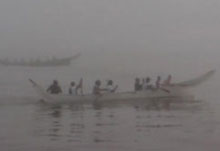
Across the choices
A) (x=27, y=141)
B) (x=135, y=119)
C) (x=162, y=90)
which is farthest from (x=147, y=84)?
(x=27, y=141)

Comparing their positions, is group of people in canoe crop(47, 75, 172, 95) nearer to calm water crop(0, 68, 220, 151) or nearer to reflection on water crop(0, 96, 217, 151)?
reflection on water crop(0, 96, 217, 151)

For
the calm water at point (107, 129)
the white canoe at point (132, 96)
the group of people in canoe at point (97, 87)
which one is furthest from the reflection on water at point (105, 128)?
the group of people in canoe at point (97, 87)

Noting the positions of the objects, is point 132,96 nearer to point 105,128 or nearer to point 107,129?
point 105,128

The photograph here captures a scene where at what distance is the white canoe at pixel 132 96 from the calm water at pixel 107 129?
0.76m

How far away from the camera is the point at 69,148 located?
1645 cm

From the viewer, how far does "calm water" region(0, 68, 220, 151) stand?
17047mm

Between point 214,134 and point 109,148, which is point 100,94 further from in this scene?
point 109,148

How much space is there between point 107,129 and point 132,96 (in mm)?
12262

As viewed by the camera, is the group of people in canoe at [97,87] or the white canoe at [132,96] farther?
the group of people in canoe at [97,87]

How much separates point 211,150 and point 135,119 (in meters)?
7.95

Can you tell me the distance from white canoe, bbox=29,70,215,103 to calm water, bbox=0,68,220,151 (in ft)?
2.50

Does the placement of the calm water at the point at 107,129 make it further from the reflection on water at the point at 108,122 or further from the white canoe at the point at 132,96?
the white canoe at the point at 132,96

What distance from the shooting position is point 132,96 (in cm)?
3281

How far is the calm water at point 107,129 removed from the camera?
55.9ft
